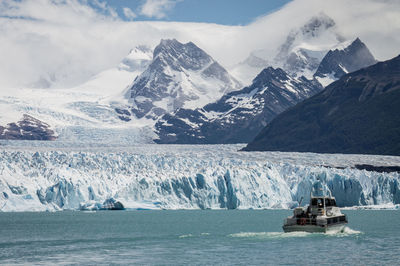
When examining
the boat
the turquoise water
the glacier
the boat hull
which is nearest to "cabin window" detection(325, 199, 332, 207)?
the boat

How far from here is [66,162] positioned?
95000 millimetres

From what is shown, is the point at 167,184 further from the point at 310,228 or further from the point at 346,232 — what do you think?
the point at 310,228

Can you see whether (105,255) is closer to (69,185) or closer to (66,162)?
(69,185)

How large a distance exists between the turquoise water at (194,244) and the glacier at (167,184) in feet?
58.5

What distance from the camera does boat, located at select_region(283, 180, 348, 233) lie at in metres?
47.8

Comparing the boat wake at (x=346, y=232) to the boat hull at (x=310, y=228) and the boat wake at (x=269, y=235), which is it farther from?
the boat wake at (x=269, y=235)

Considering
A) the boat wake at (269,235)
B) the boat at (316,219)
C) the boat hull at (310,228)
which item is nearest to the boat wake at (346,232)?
the boat at (316,219)

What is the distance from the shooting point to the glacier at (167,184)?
265 ft

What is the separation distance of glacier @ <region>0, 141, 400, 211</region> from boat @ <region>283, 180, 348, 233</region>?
33.1 meters

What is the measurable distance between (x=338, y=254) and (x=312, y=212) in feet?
36.4

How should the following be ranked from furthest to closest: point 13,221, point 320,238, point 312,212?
point 13,221 < point 312,212 < point 320,238

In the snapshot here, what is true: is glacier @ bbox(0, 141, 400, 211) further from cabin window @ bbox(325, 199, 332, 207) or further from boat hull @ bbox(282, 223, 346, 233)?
boat hull @ bbox(282, 223, 346, 233)

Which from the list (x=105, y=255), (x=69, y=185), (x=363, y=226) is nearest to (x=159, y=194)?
(x=69, y=185)

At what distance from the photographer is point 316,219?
48.0 meters
